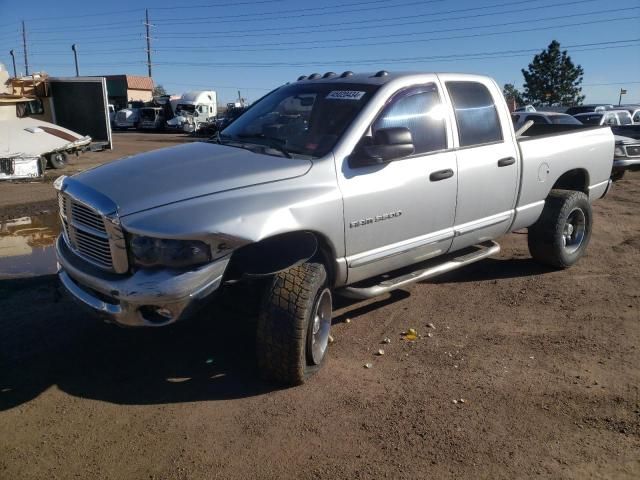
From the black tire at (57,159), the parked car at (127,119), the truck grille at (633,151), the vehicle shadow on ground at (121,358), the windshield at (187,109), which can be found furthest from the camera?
the parked car at (127,119)

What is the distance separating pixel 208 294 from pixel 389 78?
7.58 ft

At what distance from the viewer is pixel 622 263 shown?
625 centimetres

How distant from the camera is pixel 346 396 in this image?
11.2 ft

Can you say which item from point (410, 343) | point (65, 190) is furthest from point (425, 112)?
point (65, 190)

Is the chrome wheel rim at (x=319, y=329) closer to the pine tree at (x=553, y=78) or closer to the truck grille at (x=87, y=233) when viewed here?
the truck grille at (x=87, y=233)

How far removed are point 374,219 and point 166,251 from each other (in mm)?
1511

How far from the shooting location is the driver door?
3717 mm

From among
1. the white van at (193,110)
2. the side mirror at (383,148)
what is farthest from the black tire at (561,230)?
the white van at (193,110)

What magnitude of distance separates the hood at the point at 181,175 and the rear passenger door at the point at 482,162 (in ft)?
5.42

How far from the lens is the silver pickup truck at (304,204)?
3037 millimetres

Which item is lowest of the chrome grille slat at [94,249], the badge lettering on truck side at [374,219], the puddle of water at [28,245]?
the puddle of water at [28,245]

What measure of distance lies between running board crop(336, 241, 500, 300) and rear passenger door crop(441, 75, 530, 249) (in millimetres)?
137

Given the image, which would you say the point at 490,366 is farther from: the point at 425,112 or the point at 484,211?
the point at 425,112

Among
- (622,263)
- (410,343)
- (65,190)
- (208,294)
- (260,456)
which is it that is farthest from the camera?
(622,263)
